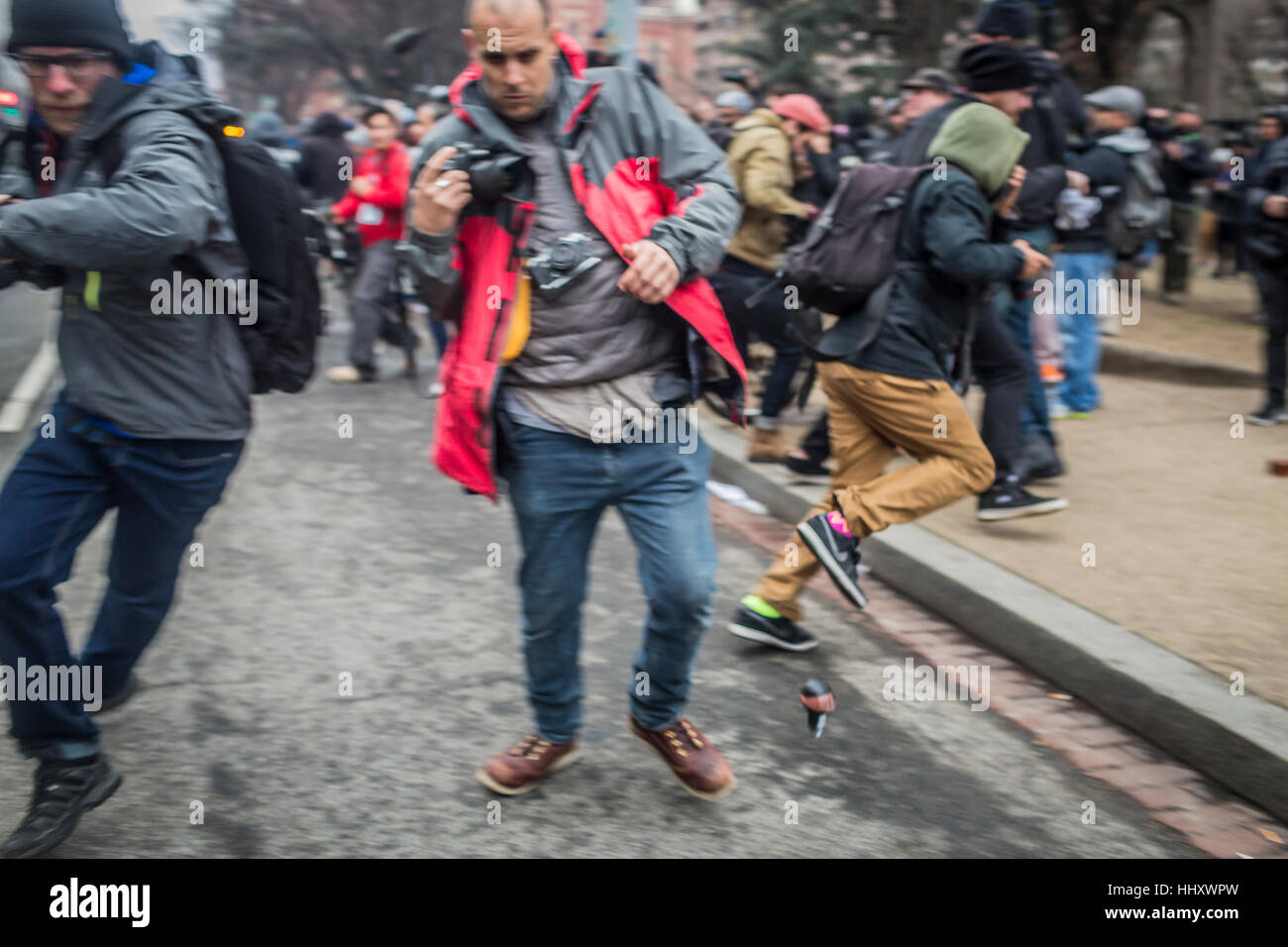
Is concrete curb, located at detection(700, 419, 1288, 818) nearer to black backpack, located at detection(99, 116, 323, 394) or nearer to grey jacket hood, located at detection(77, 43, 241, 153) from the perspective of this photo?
black backpack, located at detection(99, 116, 323, 394)

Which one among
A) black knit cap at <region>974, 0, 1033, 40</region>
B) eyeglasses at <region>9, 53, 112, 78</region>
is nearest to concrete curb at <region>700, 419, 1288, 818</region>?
black knit cap at <region>974, 0, 1033, 40</region>

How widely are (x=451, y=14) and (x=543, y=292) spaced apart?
35.4 meters

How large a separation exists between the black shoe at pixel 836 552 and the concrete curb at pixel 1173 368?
19.7ft

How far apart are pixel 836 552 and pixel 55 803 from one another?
2568mm

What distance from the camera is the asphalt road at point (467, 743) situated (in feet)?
11.5

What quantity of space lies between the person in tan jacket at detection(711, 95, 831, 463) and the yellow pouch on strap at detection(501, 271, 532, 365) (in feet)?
12.9

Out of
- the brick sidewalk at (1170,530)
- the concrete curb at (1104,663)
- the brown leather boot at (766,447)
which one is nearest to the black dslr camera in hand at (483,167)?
the concrete curb at (1104,663)

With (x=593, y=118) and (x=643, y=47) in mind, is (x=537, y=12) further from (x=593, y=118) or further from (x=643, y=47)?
(x=643, y=47)

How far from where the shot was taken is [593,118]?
3.33m

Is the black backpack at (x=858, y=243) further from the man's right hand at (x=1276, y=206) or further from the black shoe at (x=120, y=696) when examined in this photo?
the man's right hand at (x=1276, y=206)

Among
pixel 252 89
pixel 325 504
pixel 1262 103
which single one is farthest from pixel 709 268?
pixel 252 89

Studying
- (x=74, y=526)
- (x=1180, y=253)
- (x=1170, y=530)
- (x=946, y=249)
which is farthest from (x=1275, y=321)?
(x=74, y=526)

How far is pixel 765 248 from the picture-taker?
7.66 metres

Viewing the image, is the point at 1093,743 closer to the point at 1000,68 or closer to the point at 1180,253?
the point at 1000,68
